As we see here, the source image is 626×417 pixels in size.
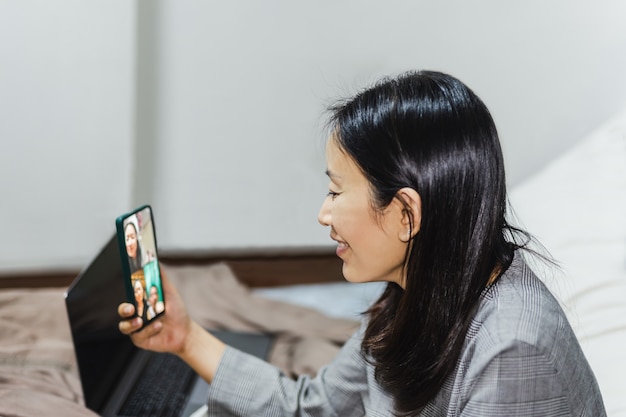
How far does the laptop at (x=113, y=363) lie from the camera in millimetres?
1267

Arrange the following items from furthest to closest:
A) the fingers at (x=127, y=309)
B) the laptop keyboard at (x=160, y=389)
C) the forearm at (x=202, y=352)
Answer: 1. the laptop keyboard at (x=160, y=389)
2. the forearm at (x=202, y=352)
3. the fingers at (x=127, y=309)

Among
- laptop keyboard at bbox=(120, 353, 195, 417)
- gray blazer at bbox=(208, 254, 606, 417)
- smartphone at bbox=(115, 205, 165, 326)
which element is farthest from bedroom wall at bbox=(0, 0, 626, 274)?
gray blazer at bbox=(208, 254, 606, 417)

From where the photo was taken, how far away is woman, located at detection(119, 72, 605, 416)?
893mm

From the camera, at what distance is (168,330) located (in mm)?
1234

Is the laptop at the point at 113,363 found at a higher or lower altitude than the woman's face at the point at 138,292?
lower

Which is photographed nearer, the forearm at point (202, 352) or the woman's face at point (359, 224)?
the woman's face at point (359, 224)

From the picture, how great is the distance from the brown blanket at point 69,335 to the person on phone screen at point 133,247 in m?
0.25

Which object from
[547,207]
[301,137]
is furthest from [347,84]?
[547,207]

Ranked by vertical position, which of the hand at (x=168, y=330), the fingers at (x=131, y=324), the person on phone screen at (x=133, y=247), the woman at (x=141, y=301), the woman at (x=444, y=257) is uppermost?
the woman at (x=444, y=257)

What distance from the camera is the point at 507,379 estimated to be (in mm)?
883

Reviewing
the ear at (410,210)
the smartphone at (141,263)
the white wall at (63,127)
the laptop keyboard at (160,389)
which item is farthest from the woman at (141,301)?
the white wall at (63,127)

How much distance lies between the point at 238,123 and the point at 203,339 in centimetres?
104

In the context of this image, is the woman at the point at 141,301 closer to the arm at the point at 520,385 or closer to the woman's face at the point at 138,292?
the woman's face at the point at 138,292

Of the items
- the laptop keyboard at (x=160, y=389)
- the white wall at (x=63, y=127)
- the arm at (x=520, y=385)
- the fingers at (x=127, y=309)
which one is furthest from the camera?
the white wall at (x=63, y=127)
